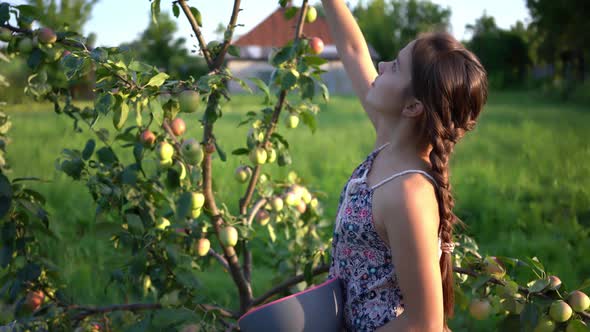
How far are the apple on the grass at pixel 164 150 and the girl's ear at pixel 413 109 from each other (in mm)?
583

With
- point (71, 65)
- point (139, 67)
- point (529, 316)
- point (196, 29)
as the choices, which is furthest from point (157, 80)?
point (529, 316)

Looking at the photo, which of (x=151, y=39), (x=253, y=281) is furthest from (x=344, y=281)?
(x=151, y=39)

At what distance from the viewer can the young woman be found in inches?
35.9

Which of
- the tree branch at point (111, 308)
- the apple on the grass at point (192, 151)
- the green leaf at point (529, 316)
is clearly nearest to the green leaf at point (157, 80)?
the apple on the grass at point (192, 151)

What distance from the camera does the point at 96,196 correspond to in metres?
1.56

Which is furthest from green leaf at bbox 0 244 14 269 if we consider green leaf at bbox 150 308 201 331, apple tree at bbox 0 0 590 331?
green leaf at bbox 150 308 201 331

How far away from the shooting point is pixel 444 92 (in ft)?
3.09

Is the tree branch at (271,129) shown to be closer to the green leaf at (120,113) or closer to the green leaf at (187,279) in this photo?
the green leaf at (187,279)

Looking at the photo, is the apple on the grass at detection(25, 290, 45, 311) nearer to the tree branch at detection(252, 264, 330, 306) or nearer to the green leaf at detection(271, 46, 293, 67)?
the tree branch at detection(252, 264, 330, 306)

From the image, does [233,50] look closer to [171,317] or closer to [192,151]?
[192,151]

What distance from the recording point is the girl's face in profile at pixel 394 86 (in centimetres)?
100

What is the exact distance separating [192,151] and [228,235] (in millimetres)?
242

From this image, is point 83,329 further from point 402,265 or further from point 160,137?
point 402,265

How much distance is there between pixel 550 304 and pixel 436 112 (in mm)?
505
